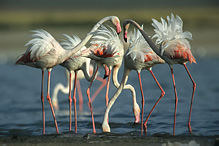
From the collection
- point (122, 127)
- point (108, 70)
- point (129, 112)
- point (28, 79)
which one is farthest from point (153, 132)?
point (28, 79)

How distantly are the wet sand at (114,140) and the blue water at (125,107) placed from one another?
0.57 meters

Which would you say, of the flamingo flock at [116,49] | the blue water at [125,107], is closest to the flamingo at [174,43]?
the flamingo flock at [116,49]

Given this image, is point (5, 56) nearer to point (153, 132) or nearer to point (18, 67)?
point (18, 67)

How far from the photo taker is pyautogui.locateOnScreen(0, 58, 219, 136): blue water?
6.88m

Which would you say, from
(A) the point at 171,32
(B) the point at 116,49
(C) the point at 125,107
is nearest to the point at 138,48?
(B) the point at 116,49

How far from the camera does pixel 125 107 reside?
29.4ft

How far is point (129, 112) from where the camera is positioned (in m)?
8.36

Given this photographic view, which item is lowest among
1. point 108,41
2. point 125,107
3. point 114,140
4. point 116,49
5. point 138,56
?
point 114,140

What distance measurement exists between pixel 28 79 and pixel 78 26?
1471cm

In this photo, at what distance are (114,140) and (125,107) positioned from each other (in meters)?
3.29

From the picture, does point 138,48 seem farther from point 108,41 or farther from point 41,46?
point 41,46

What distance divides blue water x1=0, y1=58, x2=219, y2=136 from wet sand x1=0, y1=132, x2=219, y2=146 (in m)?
0.57

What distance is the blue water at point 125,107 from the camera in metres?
6.88

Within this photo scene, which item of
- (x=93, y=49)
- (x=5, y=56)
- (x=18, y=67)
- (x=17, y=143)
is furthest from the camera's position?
(x=5, y=56)
